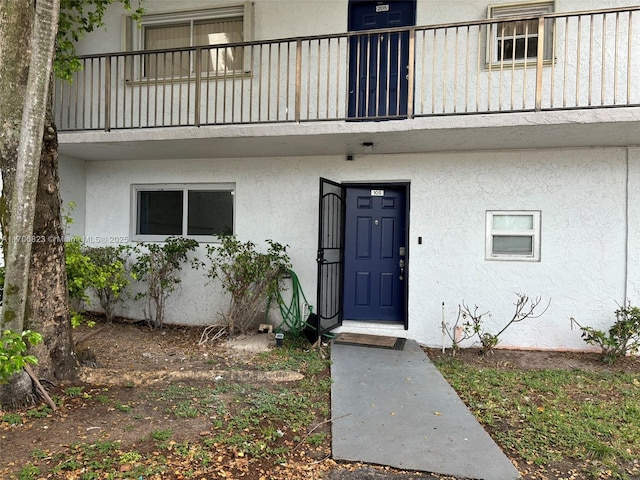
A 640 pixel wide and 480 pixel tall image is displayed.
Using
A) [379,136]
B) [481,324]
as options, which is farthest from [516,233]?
[379,136]

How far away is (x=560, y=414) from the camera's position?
3605 millimetres

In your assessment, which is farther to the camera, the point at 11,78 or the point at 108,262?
the point at 108,262

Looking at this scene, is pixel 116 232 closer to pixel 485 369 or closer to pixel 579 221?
pixel 485 369

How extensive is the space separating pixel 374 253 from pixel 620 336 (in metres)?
3.37

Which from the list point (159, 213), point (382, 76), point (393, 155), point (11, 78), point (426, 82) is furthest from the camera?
point (159, 213)

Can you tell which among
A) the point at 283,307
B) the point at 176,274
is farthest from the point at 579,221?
the point at 176,274

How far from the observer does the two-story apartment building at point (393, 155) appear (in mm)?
5203

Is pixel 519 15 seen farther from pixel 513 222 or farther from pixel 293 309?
pixel 293 309

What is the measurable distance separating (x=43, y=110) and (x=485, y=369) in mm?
5215

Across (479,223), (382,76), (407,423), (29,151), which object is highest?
(382,76)

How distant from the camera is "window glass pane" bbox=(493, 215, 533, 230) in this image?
562cm

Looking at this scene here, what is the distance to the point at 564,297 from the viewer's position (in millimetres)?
5484

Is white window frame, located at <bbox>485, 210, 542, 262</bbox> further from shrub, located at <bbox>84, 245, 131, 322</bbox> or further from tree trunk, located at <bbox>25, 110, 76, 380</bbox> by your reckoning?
shrub, located at <bbox>84, 245, 131, 322</bbox>

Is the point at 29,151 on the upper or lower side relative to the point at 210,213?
upper
